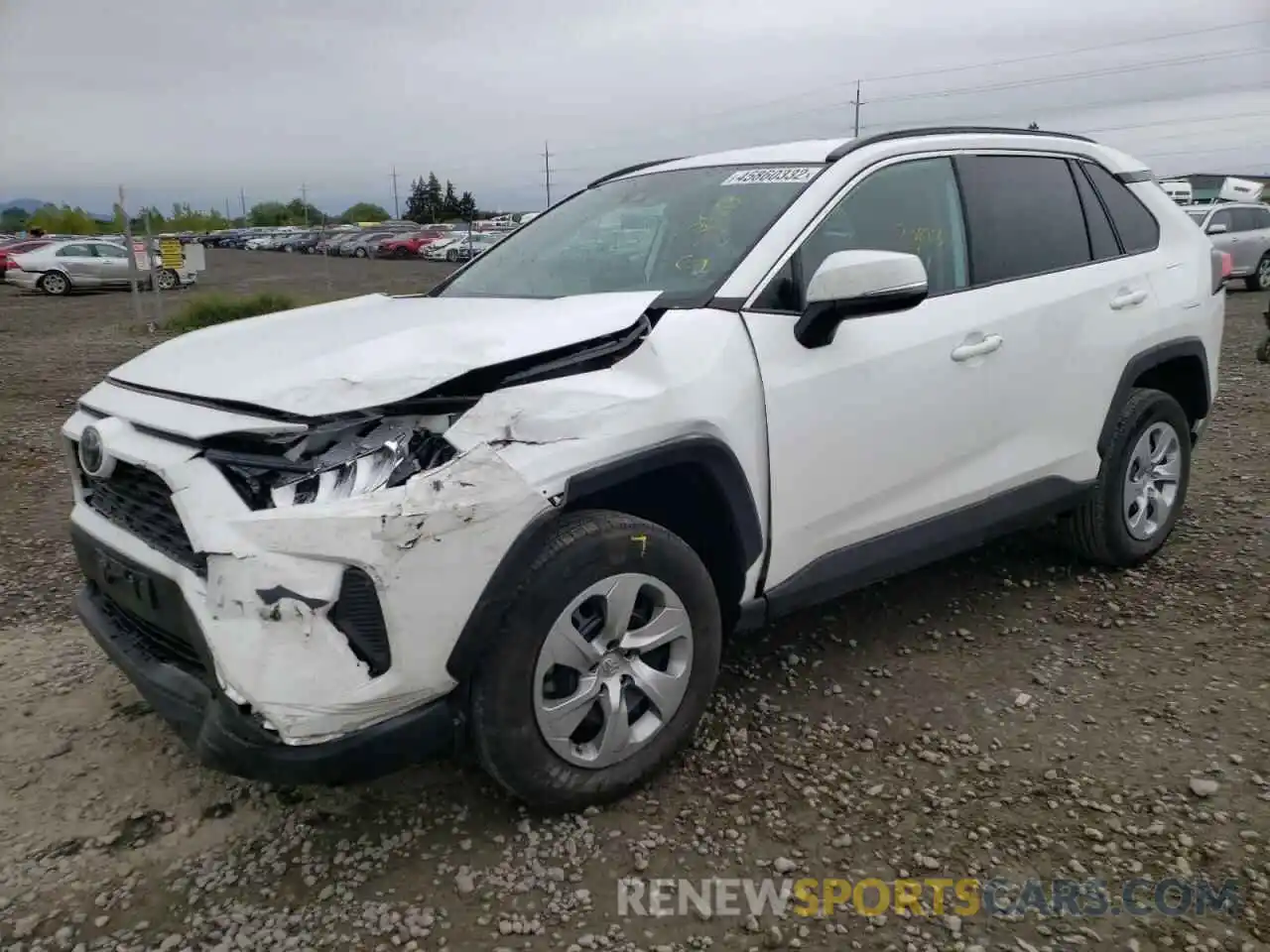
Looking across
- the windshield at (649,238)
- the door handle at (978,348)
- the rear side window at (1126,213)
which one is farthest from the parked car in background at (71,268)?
the door handle at (978,348)

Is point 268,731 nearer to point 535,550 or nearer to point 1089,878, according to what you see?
point 535,550

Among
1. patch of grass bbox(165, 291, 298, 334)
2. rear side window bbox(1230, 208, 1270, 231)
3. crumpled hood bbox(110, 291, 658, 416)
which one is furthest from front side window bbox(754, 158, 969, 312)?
rear side window bbox(1230, 208, 1270, 231)

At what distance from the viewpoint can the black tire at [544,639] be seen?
2.31 meters

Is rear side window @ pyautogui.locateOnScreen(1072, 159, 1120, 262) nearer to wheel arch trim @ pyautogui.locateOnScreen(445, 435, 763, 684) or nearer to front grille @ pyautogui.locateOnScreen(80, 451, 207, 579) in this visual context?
wheel arch trim @ pyautogui.locateOnScreen(445, 435, 763, 684)

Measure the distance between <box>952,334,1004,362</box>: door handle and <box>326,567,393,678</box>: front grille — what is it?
203 cm

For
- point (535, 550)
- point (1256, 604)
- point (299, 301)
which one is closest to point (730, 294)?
point (535, 550)

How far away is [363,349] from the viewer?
2412mm

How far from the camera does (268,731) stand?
2127 mm

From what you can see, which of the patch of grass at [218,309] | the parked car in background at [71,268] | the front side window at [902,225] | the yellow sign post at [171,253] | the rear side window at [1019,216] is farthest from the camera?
the parked car in background at [71,268]

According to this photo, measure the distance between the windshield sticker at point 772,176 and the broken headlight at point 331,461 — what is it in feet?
5.21

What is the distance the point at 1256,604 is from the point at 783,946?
2784mm

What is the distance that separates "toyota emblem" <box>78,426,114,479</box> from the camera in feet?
8.09

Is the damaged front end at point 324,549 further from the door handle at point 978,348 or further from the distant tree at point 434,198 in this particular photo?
the distant tree at point 434,198

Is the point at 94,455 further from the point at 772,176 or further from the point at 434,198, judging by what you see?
the point at 434,198
